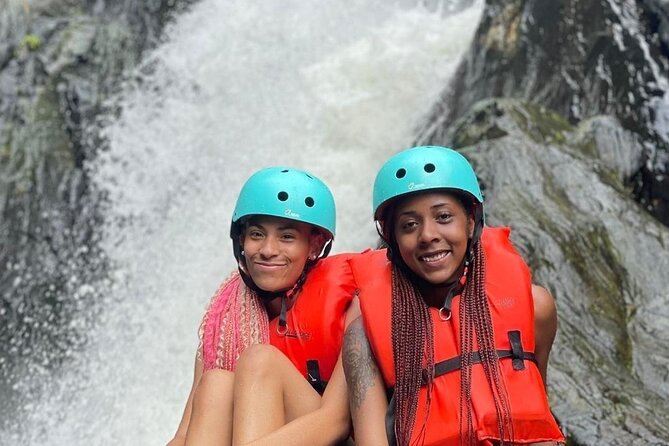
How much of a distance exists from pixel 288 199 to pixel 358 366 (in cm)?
98

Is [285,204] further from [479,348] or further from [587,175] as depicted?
[587,175]

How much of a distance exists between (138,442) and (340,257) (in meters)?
3.51

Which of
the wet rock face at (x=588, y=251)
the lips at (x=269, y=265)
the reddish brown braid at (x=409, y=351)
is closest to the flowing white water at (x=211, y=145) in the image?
the wet rock face at (x=588, y=251)

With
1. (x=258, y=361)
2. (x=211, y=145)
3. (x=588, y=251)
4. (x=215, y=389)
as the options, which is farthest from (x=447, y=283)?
(x=211, y=145)

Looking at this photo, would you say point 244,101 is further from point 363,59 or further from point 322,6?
point 322,6

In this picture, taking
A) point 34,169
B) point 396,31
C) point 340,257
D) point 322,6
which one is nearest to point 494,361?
point 340,257

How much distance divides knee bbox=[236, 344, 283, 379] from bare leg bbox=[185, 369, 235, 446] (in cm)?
11

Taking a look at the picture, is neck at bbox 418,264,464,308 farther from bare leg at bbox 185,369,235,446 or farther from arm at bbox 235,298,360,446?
bare leg at bbox 185,369,235,446

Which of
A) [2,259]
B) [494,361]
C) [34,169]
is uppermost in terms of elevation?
[34,169]

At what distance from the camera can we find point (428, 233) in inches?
119

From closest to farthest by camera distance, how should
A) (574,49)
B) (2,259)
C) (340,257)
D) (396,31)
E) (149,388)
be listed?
(340,257)
(149,388)
(574,49)
(2,259)
(396,31)

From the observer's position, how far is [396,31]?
1311 centimetres

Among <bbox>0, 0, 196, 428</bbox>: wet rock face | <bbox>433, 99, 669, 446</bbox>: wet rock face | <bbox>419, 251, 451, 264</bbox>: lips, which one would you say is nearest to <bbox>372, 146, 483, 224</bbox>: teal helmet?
<bbox>419, 251, 451, 264</bbox>: lips

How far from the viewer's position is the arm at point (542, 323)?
10.5 ft
